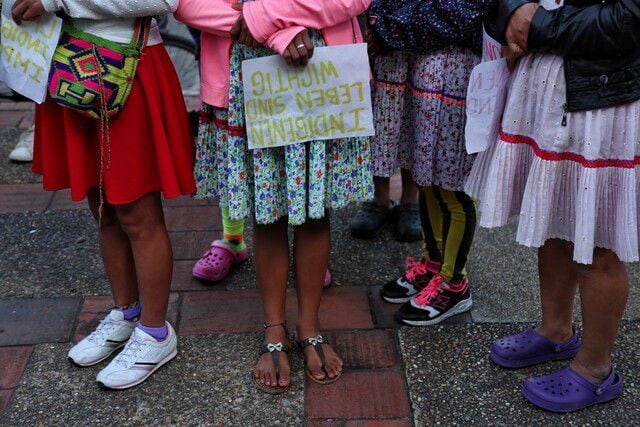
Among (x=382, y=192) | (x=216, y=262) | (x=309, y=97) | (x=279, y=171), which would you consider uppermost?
(x=309, y=97)

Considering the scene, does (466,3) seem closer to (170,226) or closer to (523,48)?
(523,48)

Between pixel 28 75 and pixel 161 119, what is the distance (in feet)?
1.28

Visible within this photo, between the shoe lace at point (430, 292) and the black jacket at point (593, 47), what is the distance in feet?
3.25

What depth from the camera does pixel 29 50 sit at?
6.75ft

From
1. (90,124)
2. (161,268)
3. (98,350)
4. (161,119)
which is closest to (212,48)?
(161,119)

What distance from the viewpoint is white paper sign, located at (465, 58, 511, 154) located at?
84.7 inches

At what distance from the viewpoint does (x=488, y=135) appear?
2.19m

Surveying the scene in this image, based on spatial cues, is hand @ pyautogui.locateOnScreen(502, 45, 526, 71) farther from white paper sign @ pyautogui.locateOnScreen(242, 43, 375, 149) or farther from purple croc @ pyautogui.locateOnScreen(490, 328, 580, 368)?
purple croc @ pyautogui.locateOnScreen(490, 328, 580, 368)

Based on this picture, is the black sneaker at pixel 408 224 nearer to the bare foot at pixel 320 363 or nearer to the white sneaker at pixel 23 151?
the bare foot at pixel 320 363

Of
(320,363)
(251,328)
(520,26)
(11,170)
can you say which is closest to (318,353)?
(320,363)

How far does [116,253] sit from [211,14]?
88 centimetres

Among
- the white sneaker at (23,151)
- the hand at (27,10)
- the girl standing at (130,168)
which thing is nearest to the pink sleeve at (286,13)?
the girl standing at (130,168)

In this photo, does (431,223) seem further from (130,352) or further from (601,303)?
(130,352)

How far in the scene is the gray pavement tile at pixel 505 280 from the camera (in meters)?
2.78
